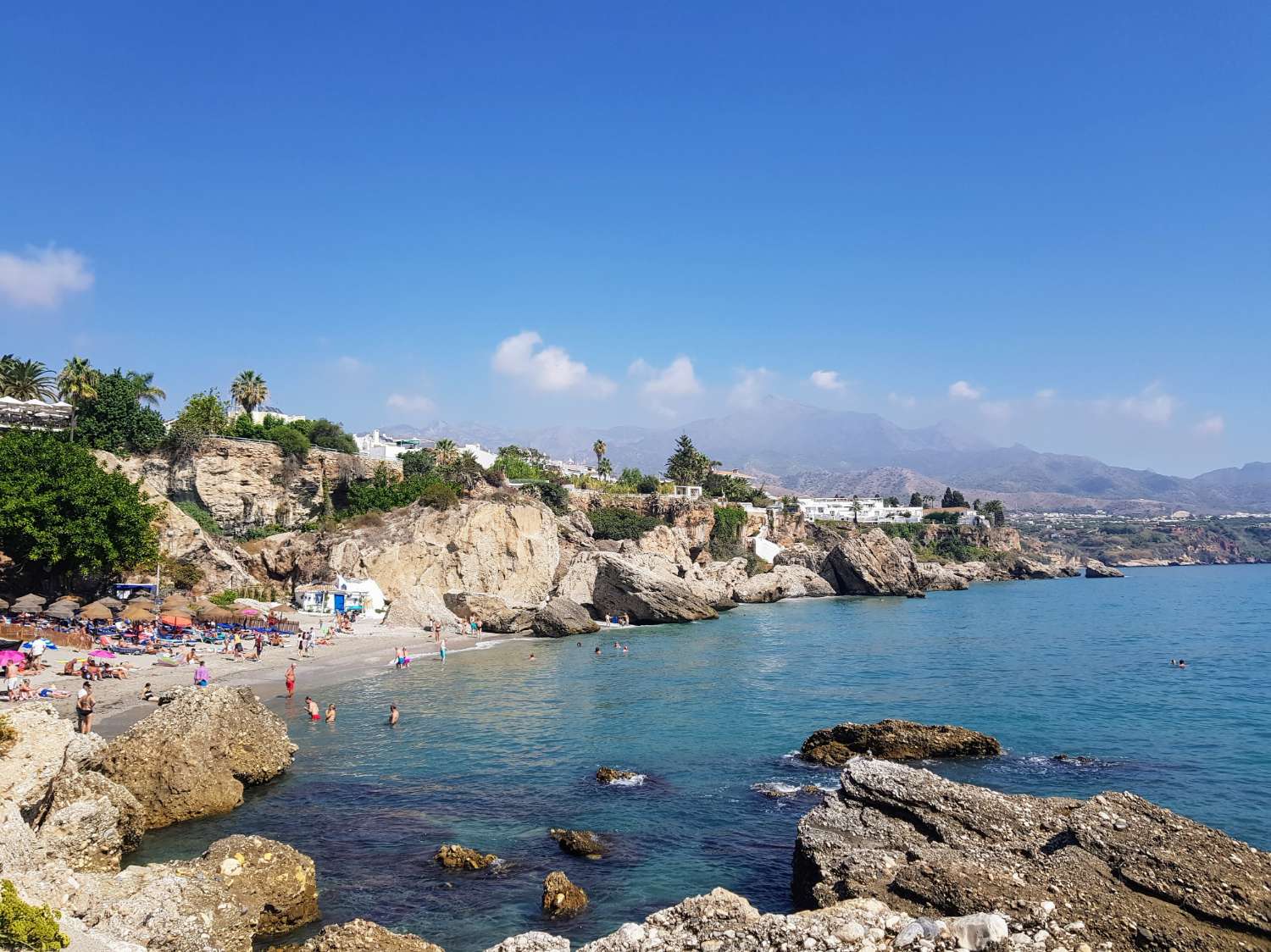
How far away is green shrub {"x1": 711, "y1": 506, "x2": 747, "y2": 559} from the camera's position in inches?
3356

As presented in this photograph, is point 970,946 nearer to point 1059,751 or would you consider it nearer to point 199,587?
point 1059,751

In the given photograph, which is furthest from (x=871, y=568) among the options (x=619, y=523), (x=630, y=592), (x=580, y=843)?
(x=580, y=843)

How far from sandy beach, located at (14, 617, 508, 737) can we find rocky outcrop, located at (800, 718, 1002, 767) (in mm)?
19696

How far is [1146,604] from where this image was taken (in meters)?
78.7

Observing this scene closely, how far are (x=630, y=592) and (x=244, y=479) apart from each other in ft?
94.7

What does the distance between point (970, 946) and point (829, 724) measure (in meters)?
19.0

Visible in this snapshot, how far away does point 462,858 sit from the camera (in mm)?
15078

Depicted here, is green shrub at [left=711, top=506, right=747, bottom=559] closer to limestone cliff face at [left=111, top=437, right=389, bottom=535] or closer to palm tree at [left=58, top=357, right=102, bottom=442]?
limestone cliff face at [left=111, top=437, right=389, bottom=535]

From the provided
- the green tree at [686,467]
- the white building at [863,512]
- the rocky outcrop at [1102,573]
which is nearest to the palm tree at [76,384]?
the green tree at [686,467]

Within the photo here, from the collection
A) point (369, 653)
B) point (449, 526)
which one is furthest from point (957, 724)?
point (449, 526)

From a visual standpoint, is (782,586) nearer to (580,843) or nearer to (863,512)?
(580,843)

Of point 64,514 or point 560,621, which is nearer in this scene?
point 64,514

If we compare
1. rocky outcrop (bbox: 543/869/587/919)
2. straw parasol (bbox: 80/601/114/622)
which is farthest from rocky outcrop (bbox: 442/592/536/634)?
rocky outcrop (bbox: 543/869/587/919)

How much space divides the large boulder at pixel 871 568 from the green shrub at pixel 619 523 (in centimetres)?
1915
